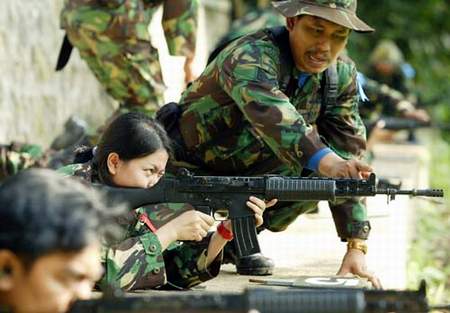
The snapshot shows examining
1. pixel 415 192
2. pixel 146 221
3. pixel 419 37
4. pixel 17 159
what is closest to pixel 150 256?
pixel 146 221

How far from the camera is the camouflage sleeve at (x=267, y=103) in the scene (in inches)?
250

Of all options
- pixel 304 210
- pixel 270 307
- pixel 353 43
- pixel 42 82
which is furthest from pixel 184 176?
pixel 353 43

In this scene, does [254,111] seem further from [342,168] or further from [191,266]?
[191,266]

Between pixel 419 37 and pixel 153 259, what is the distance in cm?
1494

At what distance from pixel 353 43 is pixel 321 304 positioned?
15.9m

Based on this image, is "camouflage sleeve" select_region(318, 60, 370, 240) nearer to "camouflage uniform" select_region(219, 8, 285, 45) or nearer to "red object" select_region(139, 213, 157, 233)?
"red object" select_region(139, 213, 157, 233)

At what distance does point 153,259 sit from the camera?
19.1ft

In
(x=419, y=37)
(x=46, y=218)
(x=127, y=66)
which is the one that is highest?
(x=46, y=218)

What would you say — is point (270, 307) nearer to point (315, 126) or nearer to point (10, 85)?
point (315, 126)

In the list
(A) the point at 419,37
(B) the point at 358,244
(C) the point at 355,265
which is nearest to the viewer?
(C) the point at 355,265

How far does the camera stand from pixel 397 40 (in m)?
20.3

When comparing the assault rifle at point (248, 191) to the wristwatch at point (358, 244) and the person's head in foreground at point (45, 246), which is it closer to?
the wristwatch at point (358, 244)

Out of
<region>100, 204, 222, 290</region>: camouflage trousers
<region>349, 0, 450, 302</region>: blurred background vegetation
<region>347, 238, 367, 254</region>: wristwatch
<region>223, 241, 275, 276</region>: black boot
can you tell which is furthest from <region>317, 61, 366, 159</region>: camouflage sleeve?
<region>349, 0, 450, 302</region>: blurred background vegetation

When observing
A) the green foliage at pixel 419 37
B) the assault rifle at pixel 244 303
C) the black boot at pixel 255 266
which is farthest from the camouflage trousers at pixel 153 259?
the green foliage at pixel 419 37
